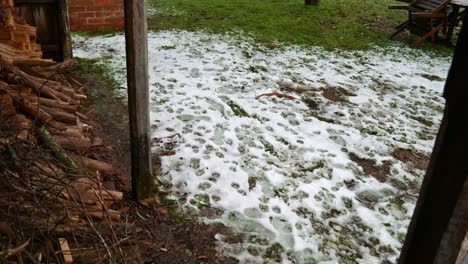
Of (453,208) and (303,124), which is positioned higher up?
(453,208)

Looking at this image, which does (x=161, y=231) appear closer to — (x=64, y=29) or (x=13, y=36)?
(x=13, y=36)

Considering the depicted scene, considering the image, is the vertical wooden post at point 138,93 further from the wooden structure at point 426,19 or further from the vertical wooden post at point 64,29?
the wooden structure at point 426,19

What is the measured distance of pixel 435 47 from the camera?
862 centimetres

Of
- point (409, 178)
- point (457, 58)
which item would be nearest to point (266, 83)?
point (409, 178)

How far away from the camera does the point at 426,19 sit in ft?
28.7

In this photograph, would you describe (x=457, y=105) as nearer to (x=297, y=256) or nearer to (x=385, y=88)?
(x=297, y=256)

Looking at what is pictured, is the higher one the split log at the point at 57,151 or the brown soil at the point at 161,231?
the split log at the point at 57,151

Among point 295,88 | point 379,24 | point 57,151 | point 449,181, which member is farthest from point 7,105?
point 379,24

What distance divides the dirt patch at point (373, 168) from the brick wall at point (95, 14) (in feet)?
18.5

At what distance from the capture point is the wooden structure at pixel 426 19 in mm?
8180

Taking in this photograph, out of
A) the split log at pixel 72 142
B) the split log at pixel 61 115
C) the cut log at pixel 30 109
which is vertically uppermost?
the cut log at pixel 30 109

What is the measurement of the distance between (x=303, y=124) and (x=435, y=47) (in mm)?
5135

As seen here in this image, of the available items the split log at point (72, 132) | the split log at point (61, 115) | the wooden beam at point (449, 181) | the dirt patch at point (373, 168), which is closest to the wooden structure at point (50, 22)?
the split log at point (61, 115)

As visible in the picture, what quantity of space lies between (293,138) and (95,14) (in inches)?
202
